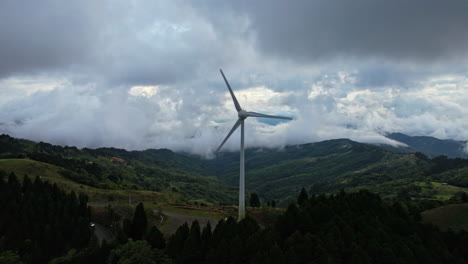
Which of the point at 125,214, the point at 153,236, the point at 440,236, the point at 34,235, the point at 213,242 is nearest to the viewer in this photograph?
the point at 213,242

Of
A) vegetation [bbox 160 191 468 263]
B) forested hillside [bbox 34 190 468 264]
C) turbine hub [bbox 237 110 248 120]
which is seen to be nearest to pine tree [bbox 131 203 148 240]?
forested hillside [bbox 34 190 468 264]

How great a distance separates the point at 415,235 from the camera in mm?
79500

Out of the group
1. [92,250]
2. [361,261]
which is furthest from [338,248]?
[92,250]

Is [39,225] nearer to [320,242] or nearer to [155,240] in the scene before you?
[155,240]

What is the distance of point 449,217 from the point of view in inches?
4402

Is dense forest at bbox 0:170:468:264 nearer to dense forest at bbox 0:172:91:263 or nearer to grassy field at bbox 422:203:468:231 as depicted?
dense forest at bbox 0:172:91:263

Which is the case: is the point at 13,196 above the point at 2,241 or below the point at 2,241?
above

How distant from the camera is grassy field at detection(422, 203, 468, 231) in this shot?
107 metres

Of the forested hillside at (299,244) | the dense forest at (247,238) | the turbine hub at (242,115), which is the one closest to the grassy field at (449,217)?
the dense forest at (247,238)

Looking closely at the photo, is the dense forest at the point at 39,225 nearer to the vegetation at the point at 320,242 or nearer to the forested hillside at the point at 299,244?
the forested hillside at the point at 299,244

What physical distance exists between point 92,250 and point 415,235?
260 feet

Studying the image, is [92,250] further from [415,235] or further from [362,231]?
[415,235]

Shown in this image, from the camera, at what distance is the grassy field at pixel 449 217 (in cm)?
10669

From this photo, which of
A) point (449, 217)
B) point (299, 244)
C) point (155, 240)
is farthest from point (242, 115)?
point (449, 217)
